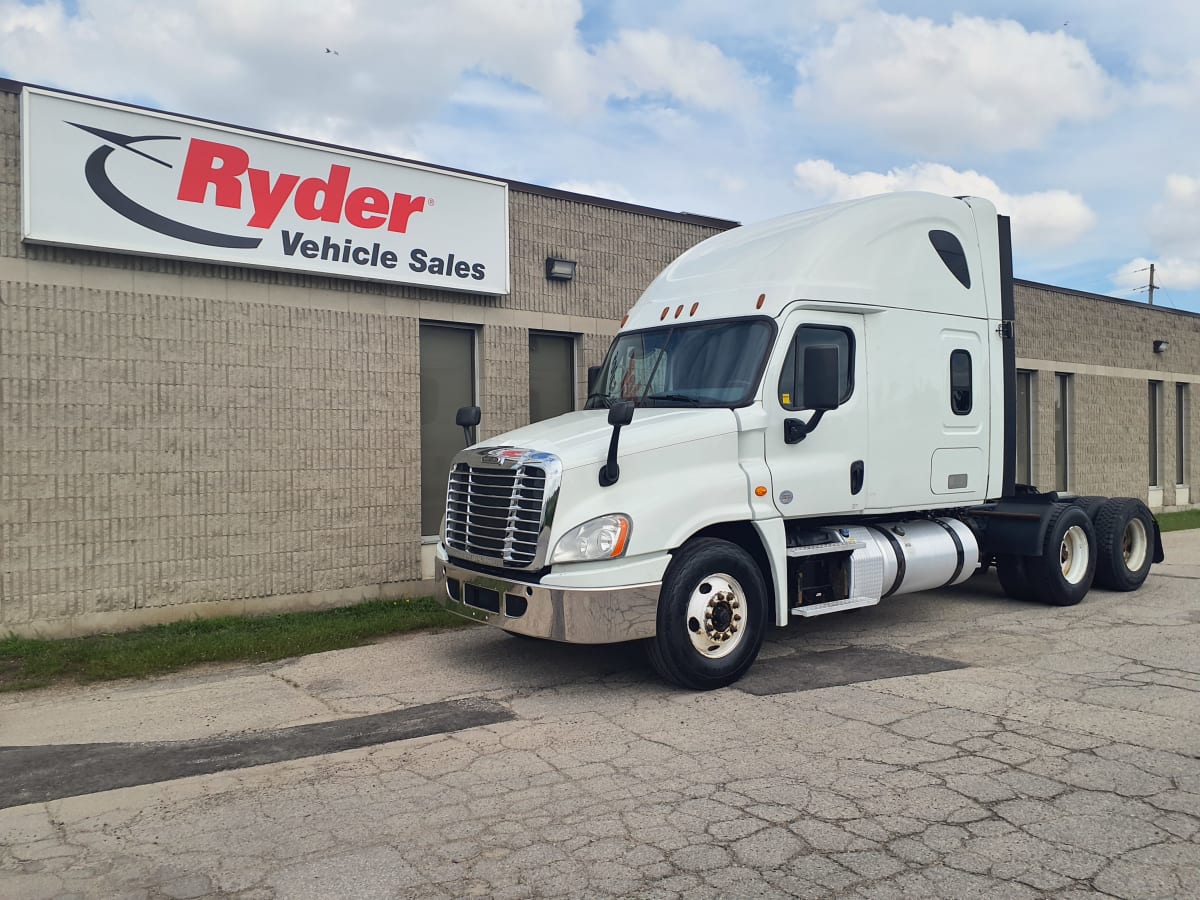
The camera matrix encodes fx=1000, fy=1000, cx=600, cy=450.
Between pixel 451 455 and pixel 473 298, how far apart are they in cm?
184

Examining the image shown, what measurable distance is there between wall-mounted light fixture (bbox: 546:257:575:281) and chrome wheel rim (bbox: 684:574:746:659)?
6139 mm

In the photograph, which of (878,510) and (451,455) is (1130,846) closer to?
(878,510)

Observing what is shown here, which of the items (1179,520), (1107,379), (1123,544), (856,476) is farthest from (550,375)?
(1179,520)

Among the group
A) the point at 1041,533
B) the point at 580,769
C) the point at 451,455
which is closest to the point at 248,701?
the point at 580,769

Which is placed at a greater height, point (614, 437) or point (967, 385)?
point (967, 385)

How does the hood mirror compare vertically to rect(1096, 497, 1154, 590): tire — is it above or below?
above

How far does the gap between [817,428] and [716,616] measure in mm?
1808

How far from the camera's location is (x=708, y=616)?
6902 mm

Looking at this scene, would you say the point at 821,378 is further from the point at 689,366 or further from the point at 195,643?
the point at 195,643

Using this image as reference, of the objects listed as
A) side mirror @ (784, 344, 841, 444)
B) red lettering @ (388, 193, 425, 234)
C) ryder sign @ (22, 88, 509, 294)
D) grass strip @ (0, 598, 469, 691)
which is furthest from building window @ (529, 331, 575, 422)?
side mirror @ (784, 344, 841, 444)

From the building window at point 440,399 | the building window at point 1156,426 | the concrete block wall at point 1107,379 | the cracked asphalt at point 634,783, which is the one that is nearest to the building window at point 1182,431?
the concrete block wall at point 1107,379

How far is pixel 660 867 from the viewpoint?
403cm

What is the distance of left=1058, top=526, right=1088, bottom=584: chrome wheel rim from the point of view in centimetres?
1034

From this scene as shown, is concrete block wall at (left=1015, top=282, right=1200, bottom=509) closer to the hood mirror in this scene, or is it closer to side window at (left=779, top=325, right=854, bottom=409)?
side window at (left=779, top=325, right=854, bottom=409)
